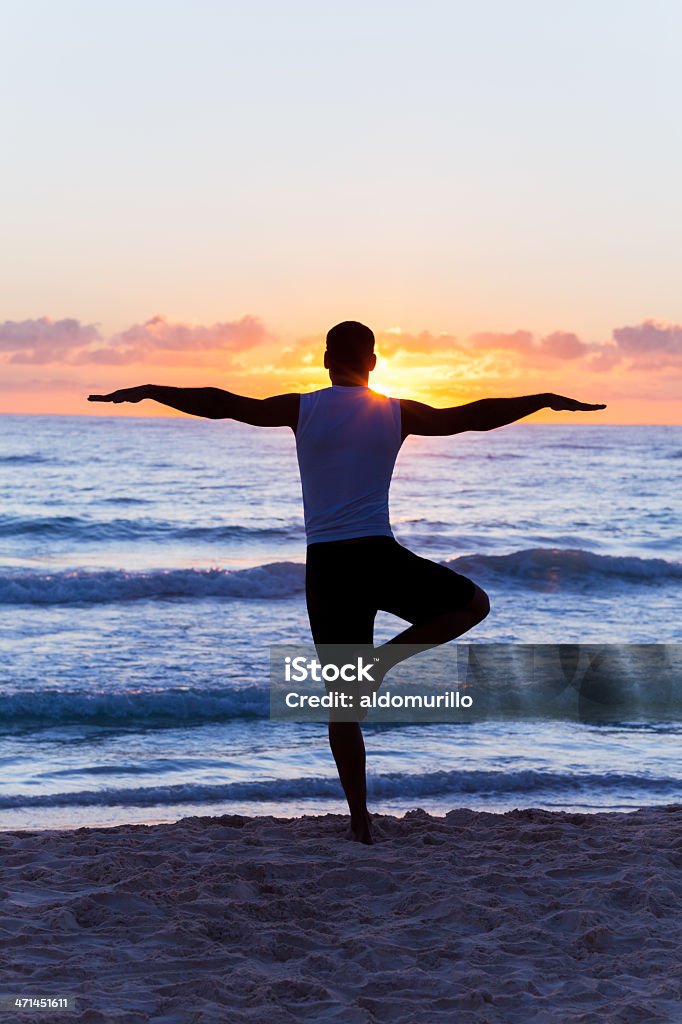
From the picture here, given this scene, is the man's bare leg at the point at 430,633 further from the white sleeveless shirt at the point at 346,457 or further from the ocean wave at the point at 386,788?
the ocean wave at the point at 386,788

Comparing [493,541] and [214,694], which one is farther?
[493,541]

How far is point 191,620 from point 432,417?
33.6 ft

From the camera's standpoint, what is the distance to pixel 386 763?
7.59 m

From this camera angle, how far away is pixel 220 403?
14.3 ft

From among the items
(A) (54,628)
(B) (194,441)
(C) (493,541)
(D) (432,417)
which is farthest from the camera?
(B) (194,441)

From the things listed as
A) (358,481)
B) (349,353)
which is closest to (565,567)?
(349,353)

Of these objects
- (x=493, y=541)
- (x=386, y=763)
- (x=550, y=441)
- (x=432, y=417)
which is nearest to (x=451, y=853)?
(x=432, y=417)

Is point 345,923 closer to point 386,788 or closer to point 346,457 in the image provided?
point 346,457

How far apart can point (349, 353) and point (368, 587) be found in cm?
96

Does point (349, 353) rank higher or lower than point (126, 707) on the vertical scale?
higher

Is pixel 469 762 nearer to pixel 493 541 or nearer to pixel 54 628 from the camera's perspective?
pixel 54 628

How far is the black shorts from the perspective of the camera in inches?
176

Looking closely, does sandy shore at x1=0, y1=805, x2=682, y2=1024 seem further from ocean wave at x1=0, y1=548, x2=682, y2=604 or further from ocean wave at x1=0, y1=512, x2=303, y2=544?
ocean wave at x1=0, y1=512, x2=303, y2=544

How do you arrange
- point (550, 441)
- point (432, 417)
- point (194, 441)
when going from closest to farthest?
1. point (432, 417)
2. point (194, 441)
3. point (550, 441)
